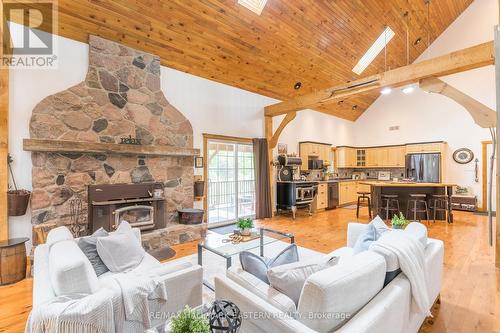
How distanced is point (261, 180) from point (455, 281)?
424 centimetres

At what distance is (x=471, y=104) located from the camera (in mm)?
3867

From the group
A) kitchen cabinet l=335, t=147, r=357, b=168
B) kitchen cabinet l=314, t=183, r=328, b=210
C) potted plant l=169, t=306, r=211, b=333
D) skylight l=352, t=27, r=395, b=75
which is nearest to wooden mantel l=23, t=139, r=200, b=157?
potted plant l=169, t=306, r=211, b=333

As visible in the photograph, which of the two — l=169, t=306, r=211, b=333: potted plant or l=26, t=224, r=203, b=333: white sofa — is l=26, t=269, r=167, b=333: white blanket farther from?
l=169, t=306, r=211, b=333: potted plant

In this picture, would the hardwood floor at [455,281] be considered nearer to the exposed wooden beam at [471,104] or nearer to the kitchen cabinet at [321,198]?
the kitchen cabinet at [321,198]

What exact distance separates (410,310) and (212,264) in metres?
2.45

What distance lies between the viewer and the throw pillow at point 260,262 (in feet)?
5.35

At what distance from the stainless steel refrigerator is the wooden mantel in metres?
7.50

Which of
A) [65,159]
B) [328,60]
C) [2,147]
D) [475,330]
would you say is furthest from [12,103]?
[328,60]

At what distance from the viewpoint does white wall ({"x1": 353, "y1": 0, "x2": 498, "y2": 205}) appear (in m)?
7.00

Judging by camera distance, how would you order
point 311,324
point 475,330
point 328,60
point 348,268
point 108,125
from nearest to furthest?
1. point 311,324
2. point 348,268
3. point 475,330
4. point 108,125
5. point 328,60

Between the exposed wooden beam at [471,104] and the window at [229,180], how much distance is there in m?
3.97

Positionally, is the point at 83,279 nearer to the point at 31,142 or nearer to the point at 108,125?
the point at 31,142

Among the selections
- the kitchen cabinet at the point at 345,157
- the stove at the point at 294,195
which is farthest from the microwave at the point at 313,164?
the kitchen cabinet at the point at 345,157

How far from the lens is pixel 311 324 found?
1.20 meters
